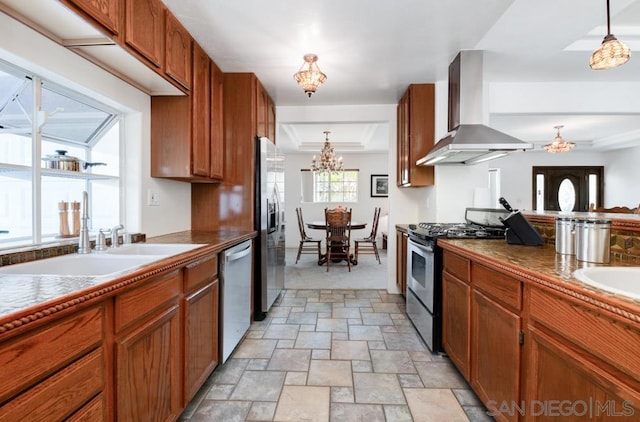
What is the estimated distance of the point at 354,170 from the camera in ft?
24.4

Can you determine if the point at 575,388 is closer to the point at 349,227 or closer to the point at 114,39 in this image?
the point at 114,39

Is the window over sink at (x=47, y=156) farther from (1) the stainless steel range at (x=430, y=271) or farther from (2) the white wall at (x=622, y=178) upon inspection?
(2) the white wall at (x=622, y=178)

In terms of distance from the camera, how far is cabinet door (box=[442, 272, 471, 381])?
1795mm

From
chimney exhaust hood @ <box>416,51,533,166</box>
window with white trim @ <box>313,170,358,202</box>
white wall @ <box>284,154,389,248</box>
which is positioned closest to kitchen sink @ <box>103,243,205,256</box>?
chimney exhaust hood @ <box>416,51,533,166</box>

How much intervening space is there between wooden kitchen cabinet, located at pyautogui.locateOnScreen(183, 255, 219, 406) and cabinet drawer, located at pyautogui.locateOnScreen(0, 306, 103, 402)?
627mm

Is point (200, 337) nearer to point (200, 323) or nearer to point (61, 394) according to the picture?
point (200, 323)

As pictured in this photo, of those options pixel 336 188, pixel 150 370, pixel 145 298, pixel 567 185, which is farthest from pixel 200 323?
pixel 567 185

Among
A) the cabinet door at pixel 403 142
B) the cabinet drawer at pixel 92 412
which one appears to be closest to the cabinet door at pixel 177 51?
the cabinet drawer at pixel 92 412

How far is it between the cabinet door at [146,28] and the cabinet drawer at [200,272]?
3.84ft

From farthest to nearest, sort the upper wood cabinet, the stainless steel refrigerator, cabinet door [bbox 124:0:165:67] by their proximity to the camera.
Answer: the upper wood cabinet → the stainless steel refrigerator → cabinet door [bbox 124:0:165:67]

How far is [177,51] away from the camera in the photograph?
6.77 feet

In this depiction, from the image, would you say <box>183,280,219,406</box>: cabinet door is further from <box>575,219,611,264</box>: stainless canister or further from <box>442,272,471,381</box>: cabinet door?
<box>575,219,611,264</box>: stainless canister

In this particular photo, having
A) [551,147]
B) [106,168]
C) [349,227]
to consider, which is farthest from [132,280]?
[551,147]

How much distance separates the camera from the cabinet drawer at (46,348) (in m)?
0.70
